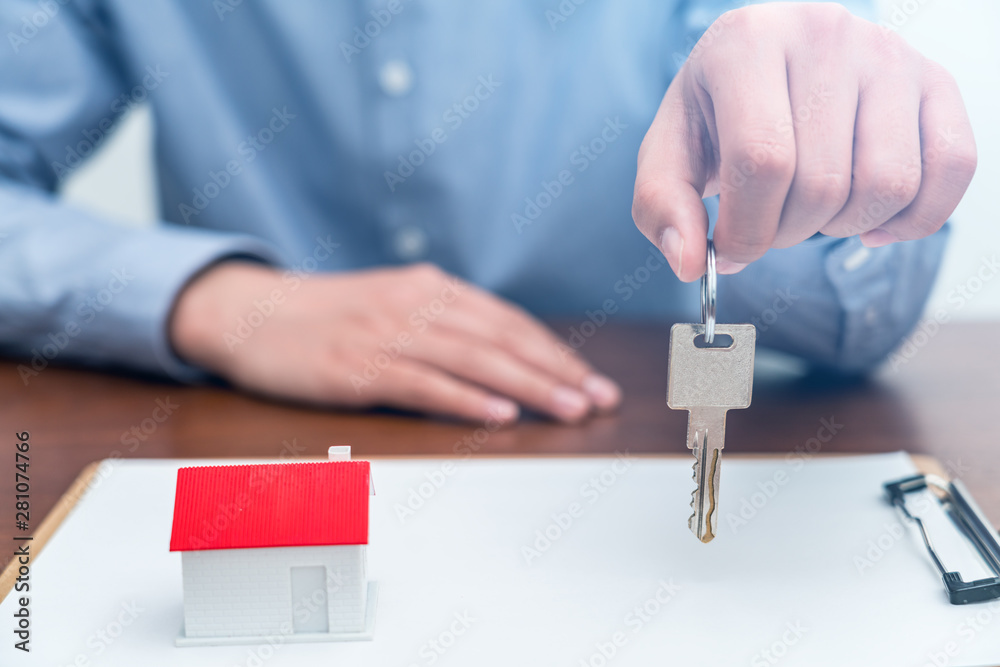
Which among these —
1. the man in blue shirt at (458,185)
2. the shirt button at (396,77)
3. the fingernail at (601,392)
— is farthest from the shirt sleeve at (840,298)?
the shirt button at (396,77)

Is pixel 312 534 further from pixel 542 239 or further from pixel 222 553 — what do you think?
pixel 542 239

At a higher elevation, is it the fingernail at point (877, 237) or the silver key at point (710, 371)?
the fingernail at point (877, 237)

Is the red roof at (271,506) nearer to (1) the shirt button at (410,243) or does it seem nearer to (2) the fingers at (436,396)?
(2) the fingers at (436,396)

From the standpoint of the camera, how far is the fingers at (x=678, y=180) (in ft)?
1.10

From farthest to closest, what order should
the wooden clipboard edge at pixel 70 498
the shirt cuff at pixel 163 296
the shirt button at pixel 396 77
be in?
1. the shirt button at pixel 396 77
2. the shirt cuff at pixel 163 296
3. the wooden clipboard edge at pixel 70 498

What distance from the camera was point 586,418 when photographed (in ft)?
2.06

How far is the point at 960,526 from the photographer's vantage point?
18.3 inches

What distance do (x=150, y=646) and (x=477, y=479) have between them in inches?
8.6

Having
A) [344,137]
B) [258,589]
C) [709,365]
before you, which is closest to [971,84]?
[709,365]

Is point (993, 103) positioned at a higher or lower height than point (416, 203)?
lower

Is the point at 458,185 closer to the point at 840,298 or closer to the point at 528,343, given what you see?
the point at 528,343

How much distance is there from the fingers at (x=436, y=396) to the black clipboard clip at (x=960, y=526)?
0.88ft

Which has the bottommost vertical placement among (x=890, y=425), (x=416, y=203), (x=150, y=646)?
(x=150, y=646)

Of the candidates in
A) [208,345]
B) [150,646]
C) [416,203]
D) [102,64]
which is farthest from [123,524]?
[102,64]
